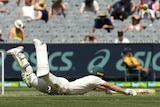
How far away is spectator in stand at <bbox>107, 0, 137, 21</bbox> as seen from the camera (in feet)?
82.3

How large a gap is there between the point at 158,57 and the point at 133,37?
2.57 metres

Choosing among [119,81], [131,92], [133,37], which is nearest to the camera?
[131,92]

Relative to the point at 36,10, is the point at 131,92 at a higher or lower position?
lower

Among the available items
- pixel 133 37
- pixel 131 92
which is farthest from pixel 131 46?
pixel 131 92

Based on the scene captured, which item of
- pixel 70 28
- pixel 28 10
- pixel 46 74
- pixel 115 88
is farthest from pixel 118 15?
pixel 46 74

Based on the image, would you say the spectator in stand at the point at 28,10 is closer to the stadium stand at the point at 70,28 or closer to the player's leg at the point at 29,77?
the stadium stand at the point at 70,28

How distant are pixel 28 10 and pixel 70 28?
1.85m

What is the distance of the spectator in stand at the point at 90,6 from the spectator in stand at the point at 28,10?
1952 mm

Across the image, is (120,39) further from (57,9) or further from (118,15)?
(57,9)

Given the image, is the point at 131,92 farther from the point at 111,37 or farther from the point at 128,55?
the point at 111,37

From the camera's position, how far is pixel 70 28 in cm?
2528

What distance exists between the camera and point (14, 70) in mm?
Result: 22328

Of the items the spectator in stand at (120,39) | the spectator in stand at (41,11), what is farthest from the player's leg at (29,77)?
the spectator in stand at (41,11)

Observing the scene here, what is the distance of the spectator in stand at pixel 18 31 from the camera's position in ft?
79.5
